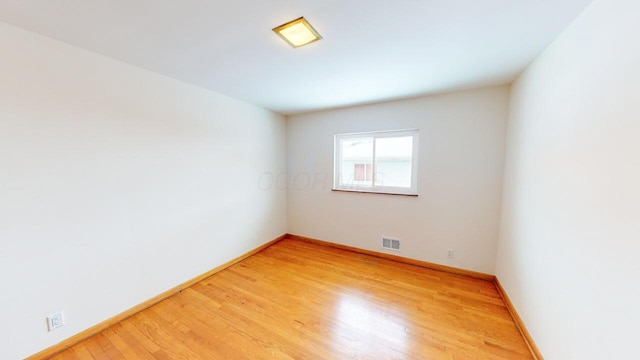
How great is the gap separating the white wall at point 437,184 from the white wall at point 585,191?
61 centimetres

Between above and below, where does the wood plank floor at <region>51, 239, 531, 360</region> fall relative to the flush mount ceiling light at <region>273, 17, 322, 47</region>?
below

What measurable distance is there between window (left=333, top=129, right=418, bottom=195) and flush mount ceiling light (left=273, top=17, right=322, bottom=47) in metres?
1.83

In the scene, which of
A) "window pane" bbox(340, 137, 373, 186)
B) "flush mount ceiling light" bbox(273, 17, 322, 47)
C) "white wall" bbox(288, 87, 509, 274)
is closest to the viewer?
→ "flush mount ceiling light" bbox(273, 17, 322, 47)

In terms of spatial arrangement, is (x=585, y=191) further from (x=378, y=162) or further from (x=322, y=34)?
(x=378, y=162)

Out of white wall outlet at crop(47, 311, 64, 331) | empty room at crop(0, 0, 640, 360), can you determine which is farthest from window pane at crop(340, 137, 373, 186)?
white wall outlet at crop(47, 311, 64, 331)

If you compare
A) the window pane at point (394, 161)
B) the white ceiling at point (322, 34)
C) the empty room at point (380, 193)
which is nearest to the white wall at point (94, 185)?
the empty room at point (380, 193)

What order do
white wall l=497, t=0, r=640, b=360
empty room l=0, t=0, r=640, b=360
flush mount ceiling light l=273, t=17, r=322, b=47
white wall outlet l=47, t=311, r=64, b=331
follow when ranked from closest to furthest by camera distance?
white wall l=497, t=0, r=640, b=360, empty room l=0, t=0, r=640, b=360, flush mount ceiling light l=273, t=17, r=322, b=47, white wall outlet l=47, t=311, r=64, b=331

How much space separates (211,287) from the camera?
236 cm

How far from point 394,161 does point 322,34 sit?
79.5 inches

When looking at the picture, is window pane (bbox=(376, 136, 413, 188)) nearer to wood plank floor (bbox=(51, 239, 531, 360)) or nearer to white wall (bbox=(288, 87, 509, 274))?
white wall (bbox=(288, 87, 509, 274))

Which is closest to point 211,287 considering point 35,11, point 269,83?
point 269,83

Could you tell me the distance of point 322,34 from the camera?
143 centimetres

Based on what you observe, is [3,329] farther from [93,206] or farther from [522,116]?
[522,116]

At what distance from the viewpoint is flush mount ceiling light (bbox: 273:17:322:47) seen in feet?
4.35
